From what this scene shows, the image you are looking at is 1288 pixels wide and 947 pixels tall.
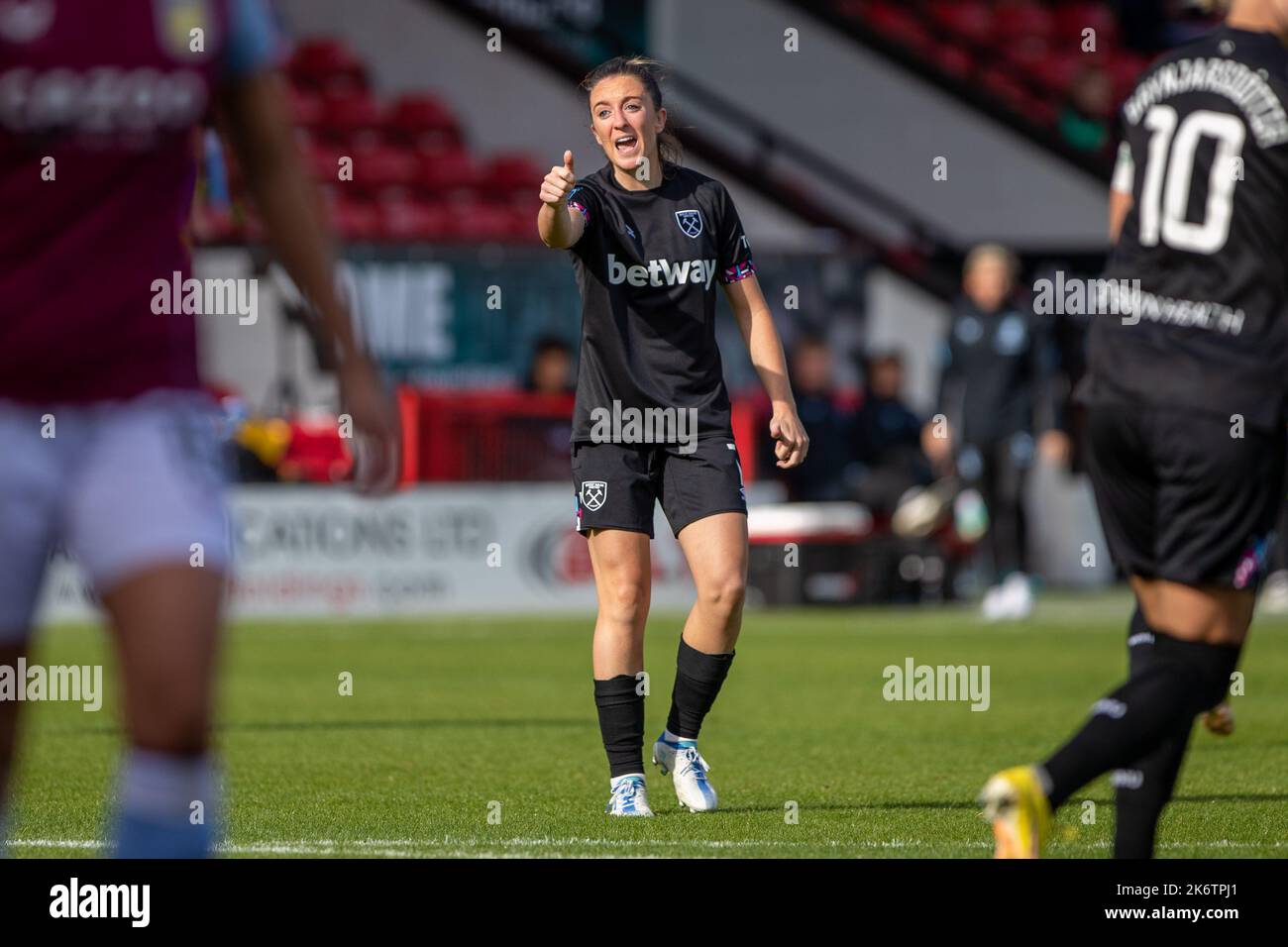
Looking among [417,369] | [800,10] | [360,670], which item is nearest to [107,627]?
[360,670]

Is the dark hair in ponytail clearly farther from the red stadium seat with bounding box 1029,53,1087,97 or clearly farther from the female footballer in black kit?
the red stadium seat with bounding box 1029,53,1087,97

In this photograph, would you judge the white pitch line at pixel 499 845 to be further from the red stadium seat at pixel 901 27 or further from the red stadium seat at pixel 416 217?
the red stadium seat at pixel 901 27

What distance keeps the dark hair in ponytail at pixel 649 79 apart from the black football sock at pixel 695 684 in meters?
1.55

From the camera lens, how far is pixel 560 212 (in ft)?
19.9

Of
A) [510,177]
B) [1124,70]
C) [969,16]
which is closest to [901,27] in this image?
[969,16]

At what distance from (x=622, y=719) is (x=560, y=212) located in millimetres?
1590

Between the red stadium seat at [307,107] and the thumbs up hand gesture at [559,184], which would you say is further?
the red stadium seat at [307,107]

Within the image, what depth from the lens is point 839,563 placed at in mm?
16922

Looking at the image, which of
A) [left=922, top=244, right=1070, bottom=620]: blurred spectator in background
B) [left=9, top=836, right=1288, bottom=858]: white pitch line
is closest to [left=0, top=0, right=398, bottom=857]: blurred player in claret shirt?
[left=9, top=836, right=1288, bottom=858]: white pitch line

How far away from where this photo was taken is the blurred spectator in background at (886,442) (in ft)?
56.9

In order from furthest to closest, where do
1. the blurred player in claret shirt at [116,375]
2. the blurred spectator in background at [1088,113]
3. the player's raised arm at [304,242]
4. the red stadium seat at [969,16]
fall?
1. the red stadium seat at [969,16]
2. the blurred spectator in background at [1088,113]
3. the player's raised arm at [304,242]
4. the blurred player in claret shirt at [116,375]

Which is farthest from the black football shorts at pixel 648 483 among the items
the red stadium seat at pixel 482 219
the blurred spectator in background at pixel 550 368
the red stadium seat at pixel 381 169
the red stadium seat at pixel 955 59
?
the red stadium seat at pixel 955 59

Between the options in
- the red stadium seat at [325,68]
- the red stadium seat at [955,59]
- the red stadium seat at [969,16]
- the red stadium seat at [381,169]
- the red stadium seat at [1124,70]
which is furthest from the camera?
the red stadium seat at [969,16]
